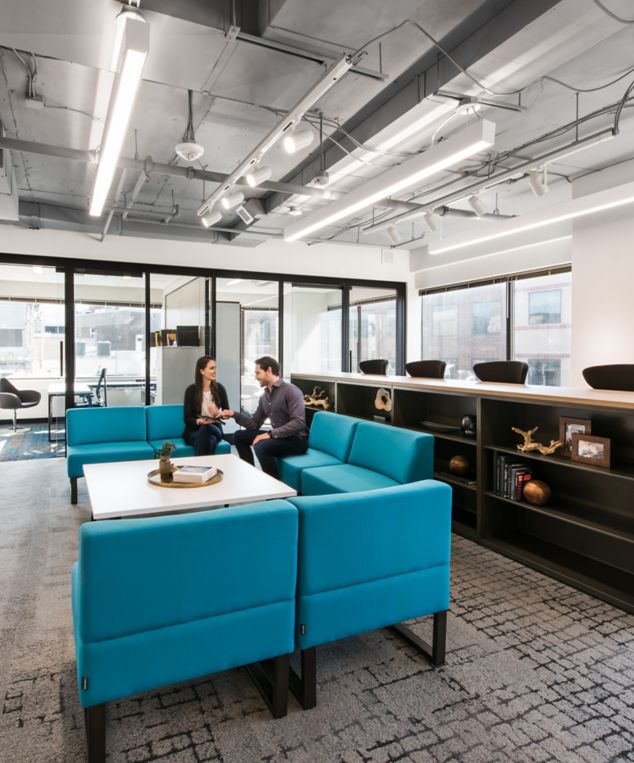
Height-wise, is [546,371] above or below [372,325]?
below

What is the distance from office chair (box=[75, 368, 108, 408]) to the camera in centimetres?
774

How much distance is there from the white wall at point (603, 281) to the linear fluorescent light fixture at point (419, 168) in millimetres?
2659

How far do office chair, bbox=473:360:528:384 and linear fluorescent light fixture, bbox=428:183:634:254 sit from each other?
1421 mm

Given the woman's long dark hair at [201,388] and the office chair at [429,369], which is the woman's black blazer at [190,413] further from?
the office chair at [429,369]

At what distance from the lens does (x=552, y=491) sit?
3490 mm

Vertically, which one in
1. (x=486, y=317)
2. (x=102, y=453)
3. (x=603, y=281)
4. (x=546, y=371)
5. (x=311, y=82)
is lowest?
(x=102, y=453)

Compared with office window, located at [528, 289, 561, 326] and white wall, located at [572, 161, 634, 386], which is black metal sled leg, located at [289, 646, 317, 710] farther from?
office window, located at [528, 289, 561, 326]

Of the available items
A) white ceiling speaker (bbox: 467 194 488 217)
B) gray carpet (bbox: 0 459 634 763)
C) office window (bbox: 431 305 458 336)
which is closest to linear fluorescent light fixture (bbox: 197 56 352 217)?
white ceiling speaker (bbox: 467 194 488 217)

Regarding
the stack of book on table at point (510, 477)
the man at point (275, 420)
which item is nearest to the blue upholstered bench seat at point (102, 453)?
the man at point (275, 420)

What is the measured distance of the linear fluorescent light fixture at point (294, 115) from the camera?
262 centimetres

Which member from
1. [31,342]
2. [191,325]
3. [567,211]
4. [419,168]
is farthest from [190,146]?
[31,342]

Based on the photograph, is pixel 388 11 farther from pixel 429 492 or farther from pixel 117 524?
pixel 117 524

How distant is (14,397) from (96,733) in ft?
26.7

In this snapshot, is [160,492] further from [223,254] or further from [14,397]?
[14,397]
